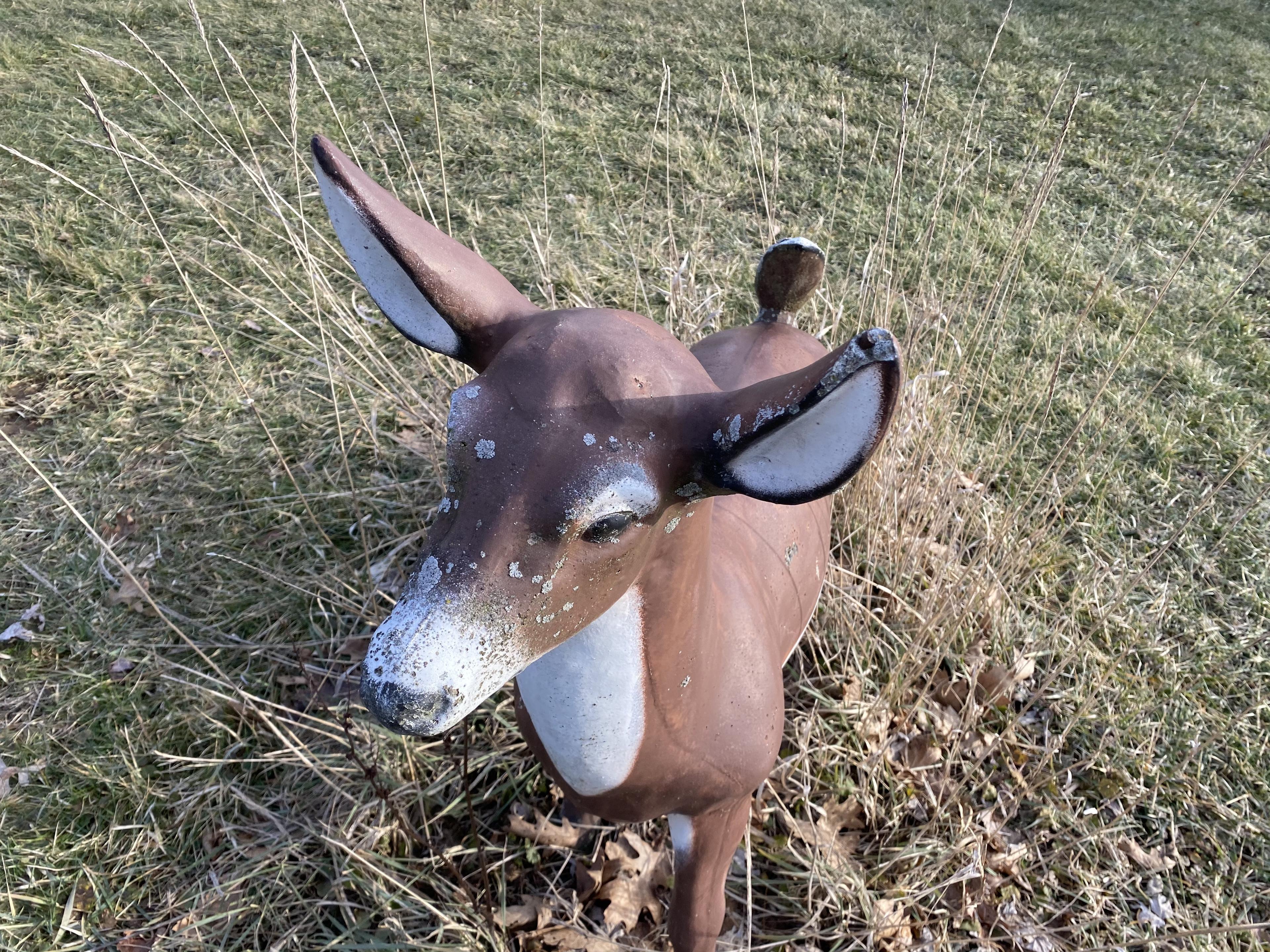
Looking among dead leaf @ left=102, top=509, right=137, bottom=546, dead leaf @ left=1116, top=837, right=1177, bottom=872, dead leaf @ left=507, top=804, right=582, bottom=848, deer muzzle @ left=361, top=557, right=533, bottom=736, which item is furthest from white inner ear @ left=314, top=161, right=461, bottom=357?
dead leaf @ left=1116, top=837, right=1177, bottom=872

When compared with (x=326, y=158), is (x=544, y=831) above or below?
below

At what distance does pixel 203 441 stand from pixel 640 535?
2.48 m

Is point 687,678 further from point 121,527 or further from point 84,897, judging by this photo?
point 121,527

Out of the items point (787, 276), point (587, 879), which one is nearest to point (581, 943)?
point (587, 879)

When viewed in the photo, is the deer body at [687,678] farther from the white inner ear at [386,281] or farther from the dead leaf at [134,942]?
the dead leaf at [134,942]

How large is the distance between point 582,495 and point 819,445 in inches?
12.2

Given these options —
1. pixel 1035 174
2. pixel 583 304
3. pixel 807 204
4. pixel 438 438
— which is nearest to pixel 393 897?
pixel 438 438

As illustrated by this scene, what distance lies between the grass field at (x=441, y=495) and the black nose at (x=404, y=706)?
79 cm

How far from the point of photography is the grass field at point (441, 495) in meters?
1.93

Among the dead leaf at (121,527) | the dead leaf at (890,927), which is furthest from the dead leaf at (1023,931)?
the dead leaf at (121,527)

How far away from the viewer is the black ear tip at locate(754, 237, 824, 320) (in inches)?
76.7

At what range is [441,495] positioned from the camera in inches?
106

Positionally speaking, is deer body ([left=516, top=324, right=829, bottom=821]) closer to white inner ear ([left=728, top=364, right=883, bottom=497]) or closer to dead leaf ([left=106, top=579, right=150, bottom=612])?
white inner ear ([left=728, top=364, right=883, bottom=497])

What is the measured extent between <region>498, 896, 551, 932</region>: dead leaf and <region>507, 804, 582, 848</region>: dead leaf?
0.13 metres
